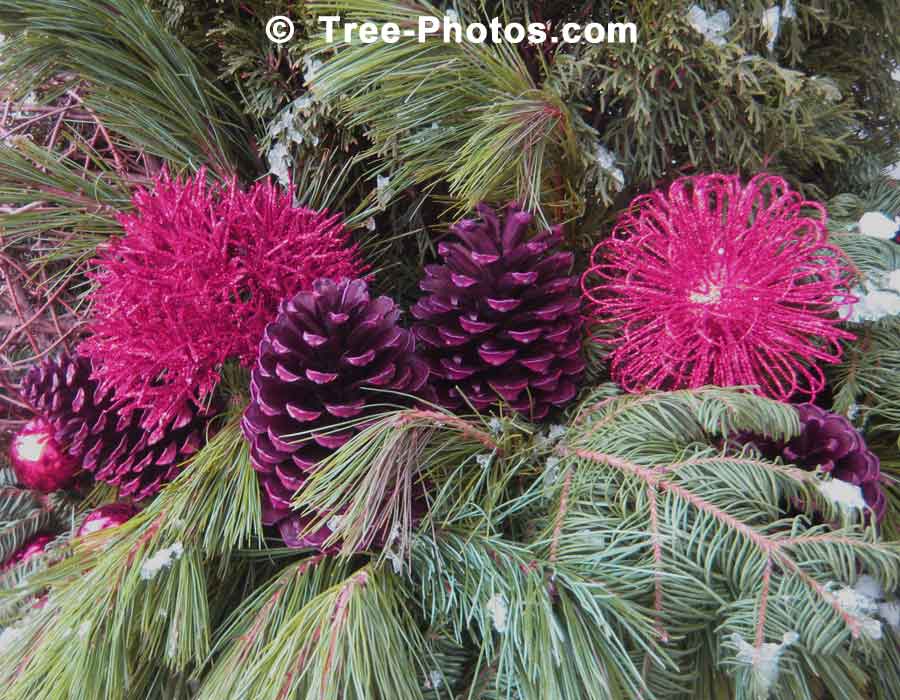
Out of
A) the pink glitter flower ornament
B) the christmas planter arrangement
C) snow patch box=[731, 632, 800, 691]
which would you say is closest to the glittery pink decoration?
the christmas planter arrangement

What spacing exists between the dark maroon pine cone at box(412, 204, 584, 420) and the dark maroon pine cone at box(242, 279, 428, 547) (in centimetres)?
4

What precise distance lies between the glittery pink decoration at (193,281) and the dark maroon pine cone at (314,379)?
41 mm

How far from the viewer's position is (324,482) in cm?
32

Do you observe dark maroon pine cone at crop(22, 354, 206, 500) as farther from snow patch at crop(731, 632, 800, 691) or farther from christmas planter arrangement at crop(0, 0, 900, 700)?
snow patch at crop(731, 632, 800, 691)

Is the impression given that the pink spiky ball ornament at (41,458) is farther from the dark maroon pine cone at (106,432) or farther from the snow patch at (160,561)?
the snow patch at (160,561)

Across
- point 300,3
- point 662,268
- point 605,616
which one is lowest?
point 605,616

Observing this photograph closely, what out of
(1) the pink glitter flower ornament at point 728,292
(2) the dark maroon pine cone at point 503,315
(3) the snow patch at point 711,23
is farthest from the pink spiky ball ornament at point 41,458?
(3) the snow patch at point 711,23

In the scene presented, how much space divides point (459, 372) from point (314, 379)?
0.30 ft

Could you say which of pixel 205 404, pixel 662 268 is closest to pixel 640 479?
pixel 662 268

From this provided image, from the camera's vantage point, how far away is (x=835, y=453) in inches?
13.3

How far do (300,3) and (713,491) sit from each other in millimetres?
362

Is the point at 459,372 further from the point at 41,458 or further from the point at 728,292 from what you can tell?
the point at 41,458

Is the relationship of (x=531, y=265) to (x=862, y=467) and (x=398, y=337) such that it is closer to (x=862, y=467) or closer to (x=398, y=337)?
(x=398, y=337)

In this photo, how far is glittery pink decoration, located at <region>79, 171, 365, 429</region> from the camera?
1.23 ft
